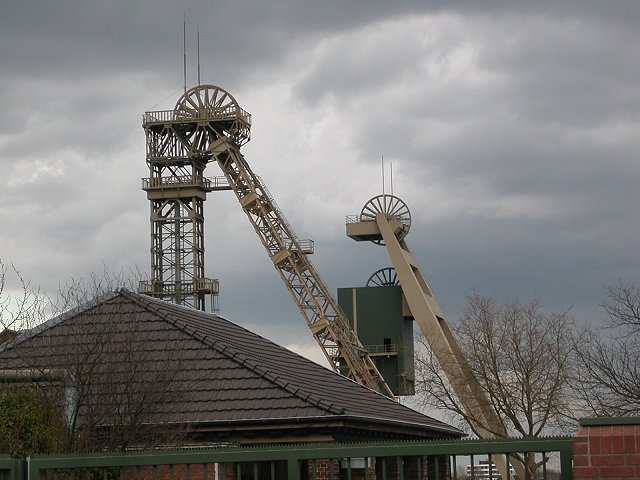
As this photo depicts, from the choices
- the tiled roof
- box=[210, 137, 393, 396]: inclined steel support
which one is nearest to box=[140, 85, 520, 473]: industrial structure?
box=[210, 137, 393, 396]: inclined steel support

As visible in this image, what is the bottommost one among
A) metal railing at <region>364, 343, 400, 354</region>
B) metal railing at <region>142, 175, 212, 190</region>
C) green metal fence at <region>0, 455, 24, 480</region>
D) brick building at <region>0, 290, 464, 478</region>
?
green metal fence at <region>0, 455, 24, 480</region>

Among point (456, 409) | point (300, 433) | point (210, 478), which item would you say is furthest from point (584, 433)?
point (456, 409)

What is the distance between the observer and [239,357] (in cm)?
2117

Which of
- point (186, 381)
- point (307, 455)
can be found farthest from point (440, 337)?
point (307, 455)

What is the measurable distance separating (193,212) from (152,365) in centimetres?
3757

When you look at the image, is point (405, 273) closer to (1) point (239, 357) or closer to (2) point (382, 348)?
(2) point (382, 348)

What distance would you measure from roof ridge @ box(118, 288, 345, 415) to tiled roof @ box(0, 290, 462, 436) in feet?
0.06

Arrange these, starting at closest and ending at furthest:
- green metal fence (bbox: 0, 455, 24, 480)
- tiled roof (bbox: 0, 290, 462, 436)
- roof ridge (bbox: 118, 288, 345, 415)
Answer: green metal fence (bbox: 0, 455, 24, 480), tiled roof (bbox: 0, 290, 462, 436), roof ridge (bbox: 118, 288, 345, 415)

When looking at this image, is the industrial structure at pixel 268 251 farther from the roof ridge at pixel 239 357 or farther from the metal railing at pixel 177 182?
the roof ridge at pixel 239 357

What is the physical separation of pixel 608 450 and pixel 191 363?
1454cm

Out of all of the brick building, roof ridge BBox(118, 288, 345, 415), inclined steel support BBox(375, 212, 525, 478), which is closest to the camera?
the brick building

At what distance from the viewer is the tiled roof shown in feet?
60.4

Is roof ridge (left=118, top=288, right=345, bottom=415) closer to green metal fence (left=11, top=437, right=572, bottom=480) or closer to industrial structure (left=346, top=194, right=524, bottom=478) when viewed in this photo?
green metal fence (left=11, top=437, right=572, bottom=480)

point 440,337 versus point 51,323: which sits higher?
point 440,337
